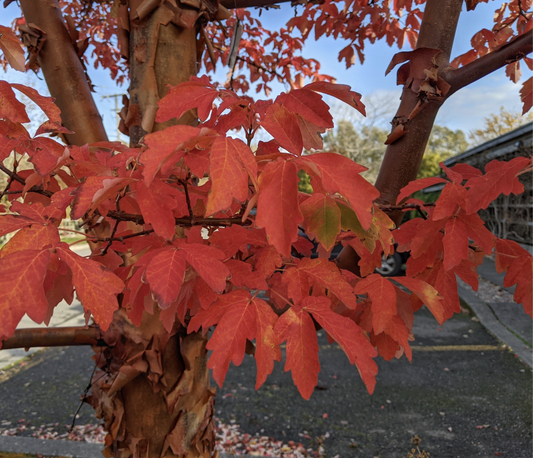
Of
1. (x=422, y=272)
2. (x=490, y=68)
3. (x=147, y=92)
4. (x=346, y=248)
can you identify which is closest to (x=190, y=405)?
(x=346, y=248)

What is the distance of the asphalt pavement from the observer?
9.08 ft

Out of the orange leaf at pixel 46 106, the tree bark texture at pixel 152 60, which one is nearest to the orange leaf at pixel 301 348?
the orange leaf at pixel 46 106

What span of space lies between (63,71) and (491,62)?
5.45ft

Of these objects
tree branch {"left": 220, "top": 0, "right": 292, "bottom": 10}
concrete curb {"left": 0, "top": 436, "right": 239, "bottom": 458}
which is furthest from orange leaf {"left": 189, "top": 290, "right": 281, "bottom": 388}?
concrete curb {"left": 0, "top": 436, "right": 239, "bottom": 458}

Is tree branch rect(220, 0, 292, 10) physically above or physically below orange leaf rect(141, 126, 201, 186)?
above

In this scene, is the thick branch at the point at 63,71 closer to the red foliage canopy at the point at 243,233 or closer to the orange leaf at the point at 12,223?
the red foliage canopy at the point at 243,233

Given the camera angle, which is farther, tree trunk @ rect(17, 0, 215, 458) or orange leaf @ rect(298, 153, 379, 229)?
tree trunk @ rect(17, 0, 215, 458)

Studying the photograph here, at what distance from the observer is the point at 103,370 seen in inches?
65.9

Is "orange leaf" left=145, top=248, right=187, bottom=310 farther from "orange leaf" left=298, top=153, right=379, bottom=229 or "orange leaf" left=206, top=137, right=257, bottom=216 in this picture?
"orange leaf" left=298, top=153, right=379, bottom=229

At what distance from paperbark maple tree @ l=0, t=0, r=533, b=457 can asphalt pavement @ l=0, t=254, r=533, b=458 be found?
1477 mm

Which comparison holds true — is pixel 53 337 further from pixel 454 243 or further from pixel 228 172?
pixel 454 243

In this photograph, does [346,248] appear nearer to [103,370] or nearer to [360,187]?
[360,187]

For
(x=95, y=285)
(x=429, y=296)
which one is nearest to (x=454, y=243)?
(x=429, y=296)

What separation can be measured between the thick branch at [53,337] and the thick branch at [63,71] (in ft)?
2.68
